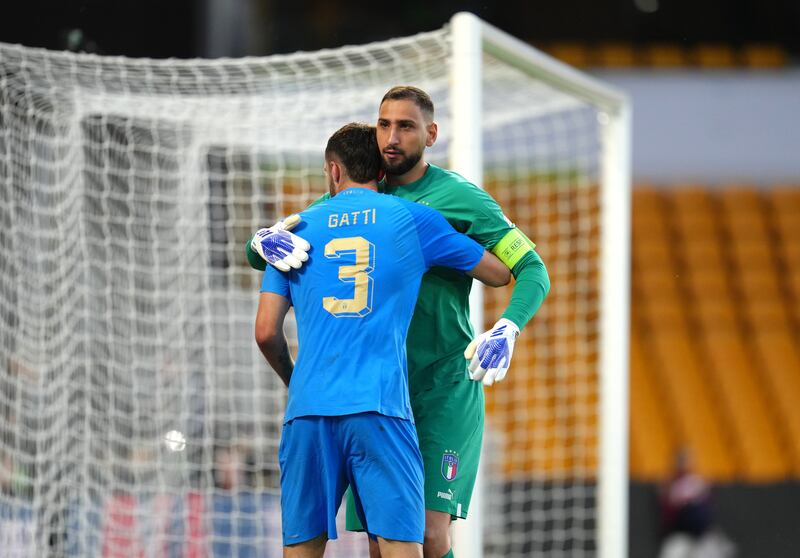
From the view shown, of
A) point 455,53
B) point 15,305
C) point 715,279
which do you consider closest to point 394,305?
point 455,53

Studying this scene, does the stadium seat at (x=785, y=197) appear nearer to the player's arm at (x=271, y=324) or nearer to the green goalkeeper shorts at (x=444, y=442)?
the green goalkeeper shorts at (x=444, y=442)

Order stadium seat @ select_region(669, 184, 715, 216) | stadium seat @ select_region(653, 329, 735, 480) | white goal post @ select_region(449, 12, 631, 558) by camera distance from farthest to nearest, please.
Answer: stadium seat @ select_region(669, 184, 715, 216) → stadium seat @ select_region(653, 329, 735, 480) → white goal post @ select_region(449, 12, 631, 558)

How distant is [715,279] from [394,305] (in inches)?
361

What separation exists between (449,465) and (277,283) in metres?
0.77

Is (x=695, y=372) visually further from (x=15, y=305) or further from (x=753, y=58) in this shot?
(x=15, y=305)

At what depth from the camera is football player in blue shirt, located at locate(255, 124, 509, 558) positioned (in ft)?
9.89

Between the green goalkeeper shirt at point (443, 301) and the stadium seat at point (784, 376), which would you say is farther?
the stadium seat at point (784, 376)

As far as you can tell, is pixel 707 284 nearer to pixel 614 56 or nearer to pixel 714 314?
pixel 714 314

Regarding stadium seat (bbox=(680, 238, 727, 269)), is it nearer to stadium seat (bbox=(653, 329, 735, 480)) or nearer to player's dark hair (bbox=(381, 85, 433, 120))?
stadium seat (bbox=(653, 329, 735, 480))

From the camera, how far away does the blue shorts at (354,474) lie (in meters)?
3.01

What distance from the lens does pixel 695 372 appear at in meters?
10.9

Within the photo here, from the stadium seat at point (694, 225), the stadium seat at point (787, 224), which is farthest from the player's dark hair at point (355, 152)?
the stadium seat at point (787, 224)

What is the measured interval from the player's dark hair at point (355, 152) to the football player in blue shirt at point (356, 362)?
0.07 metres

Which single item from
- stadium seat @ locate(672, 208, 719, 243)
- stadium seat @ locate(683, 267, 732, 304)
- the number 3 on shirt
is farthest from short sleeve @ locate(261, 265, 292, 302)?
stadium seat @ locate(672, 208, 719, 243)
